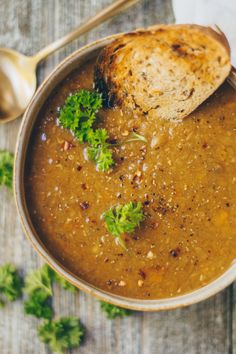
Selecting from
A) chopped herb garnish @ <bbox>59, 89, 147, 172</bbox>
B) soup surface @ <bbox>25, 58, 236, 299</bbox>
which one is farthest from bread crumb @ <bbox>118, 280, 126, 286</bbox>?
chopped herb garnish @ <bbox>59, 89, 147, 172</bbox>

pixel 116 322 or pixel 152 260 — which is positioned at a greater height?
pixel 152 260

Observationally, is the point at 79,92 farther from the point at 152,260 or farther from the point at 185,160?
the point at 152,260

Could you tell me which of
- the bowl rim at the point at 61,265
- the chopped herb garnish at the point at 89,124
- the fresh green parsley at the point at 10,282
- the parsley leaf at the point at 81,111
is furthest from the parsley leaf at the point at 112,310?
the parsley leaf at the point at 81,111

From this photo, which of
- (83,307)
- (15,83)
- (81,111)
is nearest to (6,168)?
(15,83)

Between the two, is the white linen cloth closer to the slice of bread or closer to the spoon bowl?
the slice of bread

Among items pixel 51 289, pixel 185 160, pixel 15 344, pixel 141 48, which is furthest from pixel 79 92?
pixel 15 344

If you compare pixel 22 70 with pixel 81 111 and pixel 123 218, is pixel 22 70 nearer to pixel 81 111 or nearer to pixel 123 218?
pixel 81 111

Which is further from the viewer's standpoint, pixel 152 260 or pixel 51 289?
pixel 51 289
